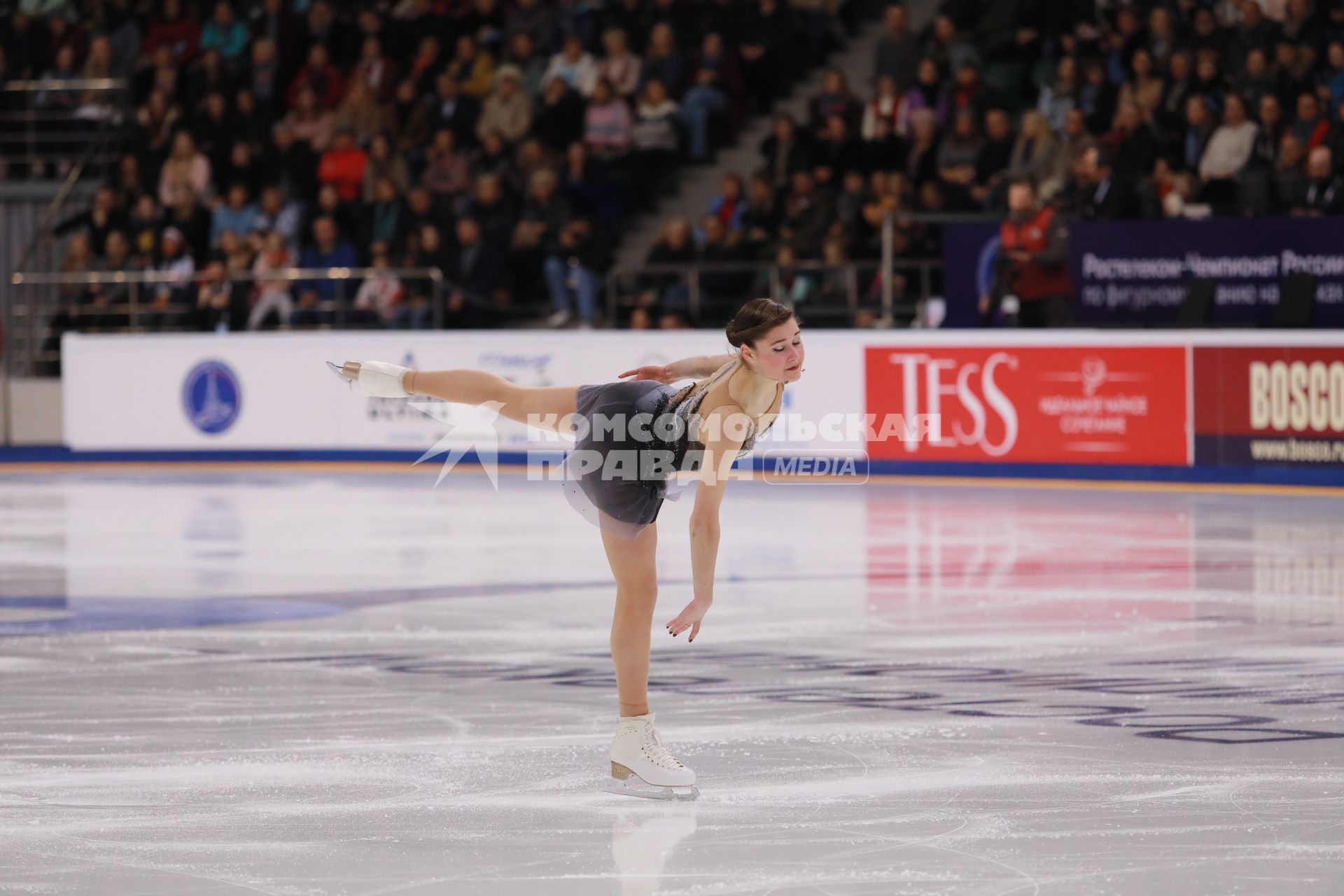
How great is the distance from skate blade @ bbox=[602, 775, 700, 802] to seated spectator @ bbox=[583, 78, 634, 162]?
53.7 feet

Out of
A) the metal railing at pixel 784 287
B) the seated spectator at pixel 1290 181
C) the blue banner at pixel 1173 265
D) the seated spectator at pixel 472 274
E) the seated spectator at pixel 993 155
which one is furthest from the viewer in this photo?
the seated spectator at pixel 472 274

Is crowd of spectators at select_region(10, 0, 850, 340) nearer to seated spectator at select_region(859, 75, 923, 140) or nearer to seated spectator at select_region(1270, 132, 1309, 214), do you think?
seated spectator at select_region(859, 75, 923, 140)

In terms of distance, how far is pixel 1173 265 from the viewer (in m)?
16.8

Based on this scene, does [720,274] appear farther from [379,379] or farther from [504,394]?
[504,394]

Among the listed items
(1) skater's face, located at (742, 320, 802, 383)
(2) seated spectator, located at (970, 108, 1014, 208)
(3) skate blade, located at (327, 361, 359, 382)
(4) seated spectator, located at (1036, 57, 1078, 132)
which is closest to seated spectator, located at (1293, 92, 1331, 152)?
(4) seated spectator, located at (1036, 57, 1078, 132)

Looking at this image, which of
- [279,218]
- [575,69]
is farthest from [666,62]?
[279,218]

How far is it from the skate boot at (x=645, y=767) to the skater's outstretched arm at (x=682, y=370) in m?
1.06

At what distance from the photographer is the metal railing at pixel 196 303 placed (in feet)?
69.1

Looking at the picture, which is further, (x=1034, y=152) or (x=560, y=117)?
(x=560, y=117)

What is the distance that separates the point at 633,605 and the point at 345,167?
1761 centimetres

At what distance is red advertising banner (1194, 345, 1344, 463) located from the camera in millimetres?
15805

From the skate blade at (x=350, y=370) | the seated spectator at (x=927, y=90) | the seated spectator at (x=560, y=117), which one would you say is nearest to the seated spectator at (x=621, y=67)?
the seated spectator at (x=560, y=117)

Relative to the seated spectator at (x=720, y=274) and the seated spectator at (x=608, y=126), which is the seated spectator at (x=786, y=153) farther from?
the seated spectator at (x=608, y=126)

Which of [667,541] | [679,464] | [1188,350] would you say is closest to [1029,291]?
[1188,350]
